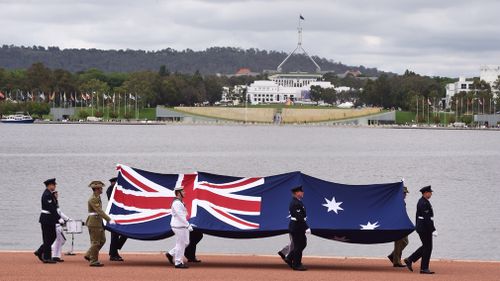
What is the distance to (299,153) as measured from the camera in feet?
443

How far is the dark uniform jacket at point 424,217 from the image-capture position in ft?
87.5

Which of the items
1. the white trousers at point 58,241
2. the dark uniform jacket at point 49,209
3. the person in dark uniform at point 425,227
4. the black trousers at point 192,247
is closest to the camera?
the person in dark uniform at point 425,227

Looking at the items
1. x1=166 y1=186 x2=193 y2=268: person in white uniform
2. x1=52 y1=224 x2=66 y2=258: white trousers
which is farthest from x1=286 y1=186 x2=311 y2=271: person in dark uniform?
x1=52 y1=224 x2=66 y2=258: white trousers

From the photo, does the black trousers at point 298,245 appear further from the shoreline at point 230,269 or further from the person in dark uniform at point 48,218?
the person in dark uniform at point 48,218

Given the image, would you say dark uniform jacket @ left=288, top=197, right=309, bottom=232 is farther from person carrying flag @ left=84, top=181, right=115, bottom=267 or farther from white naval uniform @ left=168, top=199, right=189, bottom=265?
person carrying flag @ left=84, top=181, right=115, bottom=267

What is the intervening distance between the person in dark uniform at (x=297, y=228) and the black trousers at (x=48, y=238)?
17.6 feet

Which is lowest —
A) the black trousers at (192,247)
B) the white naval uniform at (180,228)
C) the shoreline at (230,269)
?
the shoreline at (230,269)

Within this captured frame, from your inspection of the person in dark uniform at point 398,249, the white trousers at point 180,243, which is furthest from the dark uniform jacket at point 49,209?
the person in dark uniform at point 398,249

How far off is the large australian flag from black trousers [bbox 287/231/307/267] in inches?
31.7

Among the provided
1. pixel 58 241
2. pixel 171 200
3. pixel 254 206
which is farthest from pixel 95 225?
pixel 254 206

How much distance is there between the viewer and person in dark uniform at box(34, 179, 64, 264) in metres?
26.9

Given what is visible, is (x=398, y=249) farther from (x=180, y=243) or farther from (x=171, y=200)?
(x=171, y=200)

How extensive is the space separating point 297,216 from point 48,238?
223 inches

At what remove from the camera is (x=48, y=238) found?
27016 mm
